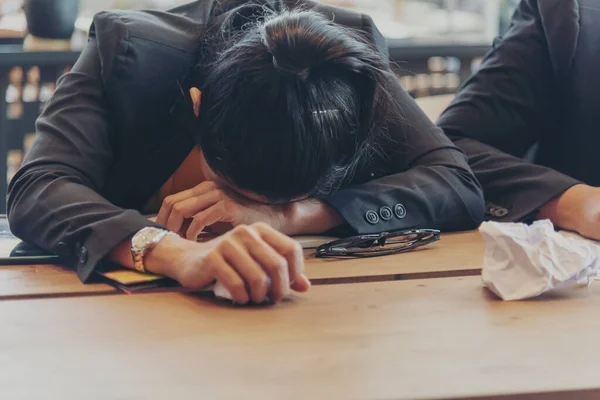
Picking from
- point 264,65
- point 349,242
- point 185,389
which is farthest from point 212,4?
point 185,389

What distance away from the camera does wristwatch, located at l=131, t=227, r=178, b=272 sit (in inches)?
39.8

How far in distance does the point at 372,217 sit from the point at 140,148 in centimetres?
40

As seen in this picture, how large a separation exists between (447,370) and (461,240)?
0.59m

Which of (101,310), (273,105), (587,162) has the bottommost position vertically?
(587,162)

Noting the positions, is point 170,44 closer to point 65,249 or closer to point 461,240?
point 65,249

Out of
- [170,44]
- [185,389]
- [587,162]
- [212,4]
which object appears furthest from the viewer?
[587,162]

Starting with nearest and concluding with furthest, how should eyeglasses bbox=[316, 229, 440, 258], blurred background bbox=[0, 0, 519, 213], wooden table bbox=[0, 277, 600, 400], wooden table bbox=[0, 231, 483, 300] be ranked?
wooden table bbox=[0, 277, 600, 400] → wooden table bbox=[0, 231, 483, 300] → eyeglasses bbox=[316, 229, 440, 258] → blurred background bbox=[0, 0, 519, 213]

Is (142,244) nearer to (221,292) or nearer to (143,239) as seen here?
(143,239)

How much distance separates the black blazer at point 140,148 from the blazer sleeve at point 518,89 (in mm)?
205

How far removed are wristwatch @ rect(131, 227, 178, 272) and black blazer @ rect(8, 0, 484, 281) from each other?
0.11 m

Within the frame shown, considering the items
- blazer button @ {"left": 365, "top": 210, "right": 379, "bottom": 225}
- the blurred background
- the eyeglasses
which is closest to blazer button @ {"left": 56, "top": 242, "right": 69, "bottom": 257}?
the eyeglasses

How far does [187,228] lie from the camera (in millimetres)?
1197

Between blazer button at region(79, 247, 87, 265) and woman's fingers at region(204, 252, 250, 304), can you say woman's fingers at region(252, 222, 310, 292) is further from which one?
blazer button at region(79, 247, 87, 265)

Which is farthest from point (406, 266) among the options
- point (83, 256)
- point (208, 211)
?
point (83, 256)
